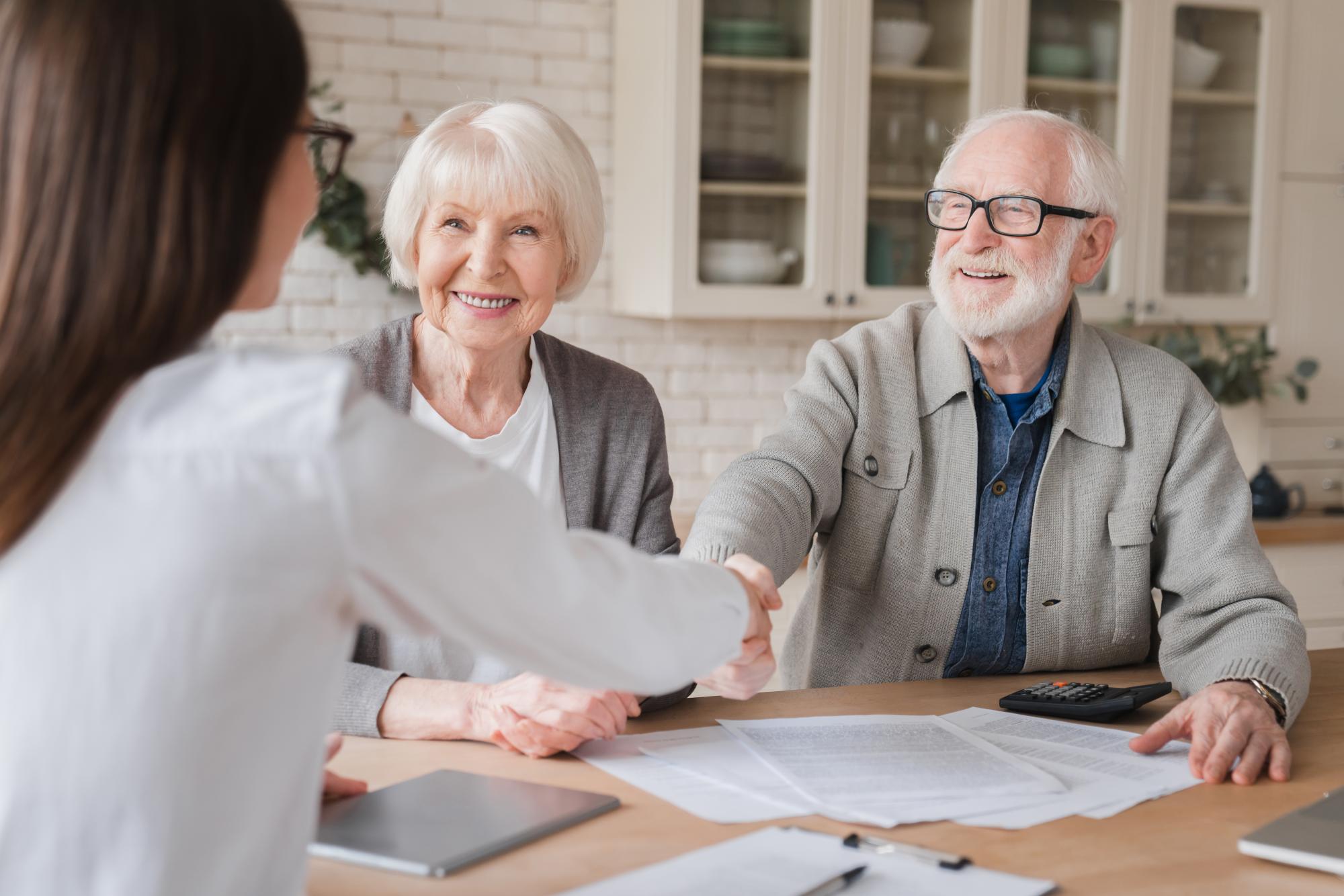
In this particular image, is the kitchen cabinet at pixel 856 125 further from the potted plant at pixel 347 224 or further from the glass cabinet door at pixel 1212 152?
the potted plant at pixel 347 224

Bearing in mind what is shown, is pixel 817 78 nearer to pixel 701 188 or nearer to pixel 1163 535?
pixel 701 188

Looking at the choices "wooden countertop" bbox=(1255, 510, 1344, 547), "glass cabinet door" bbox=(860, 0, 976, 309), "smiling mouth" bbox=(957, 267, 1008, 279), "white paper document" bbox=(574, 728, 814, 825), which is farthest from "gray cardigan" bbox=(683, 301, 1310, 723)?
"wooden countertop" bbox=(1255, 510, 1344, 547)

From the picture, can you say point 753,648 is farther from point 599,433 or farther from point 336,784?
point 599,433

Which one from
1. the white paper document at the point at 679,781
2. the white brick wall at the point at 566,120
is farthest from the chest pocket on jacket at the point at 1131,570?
the white brick wall at the point at 566,120

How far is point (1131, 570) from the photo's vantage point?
194cm

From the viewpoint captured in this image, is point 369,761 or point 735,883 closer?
point 735,883

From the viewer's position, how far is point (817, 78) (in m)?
3.44

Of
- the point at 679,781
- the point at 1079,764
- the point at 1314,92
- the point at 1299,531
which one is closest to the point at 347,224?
the point at 679,781

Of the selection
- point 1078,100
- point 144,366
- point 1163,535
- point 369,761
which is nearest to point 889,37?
point 1078,100

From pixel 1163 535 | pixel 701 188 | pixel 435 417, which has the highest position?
pixel 701 188

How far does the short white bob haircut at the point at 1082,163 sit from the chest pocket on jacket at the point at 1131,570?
1.57 feet

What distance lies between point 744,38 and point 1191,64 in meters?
1.40

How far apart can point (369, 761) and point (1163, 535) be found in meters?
1.23

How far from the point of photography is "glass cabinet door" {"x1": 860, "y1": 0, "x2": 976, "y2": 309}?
11.6ft
